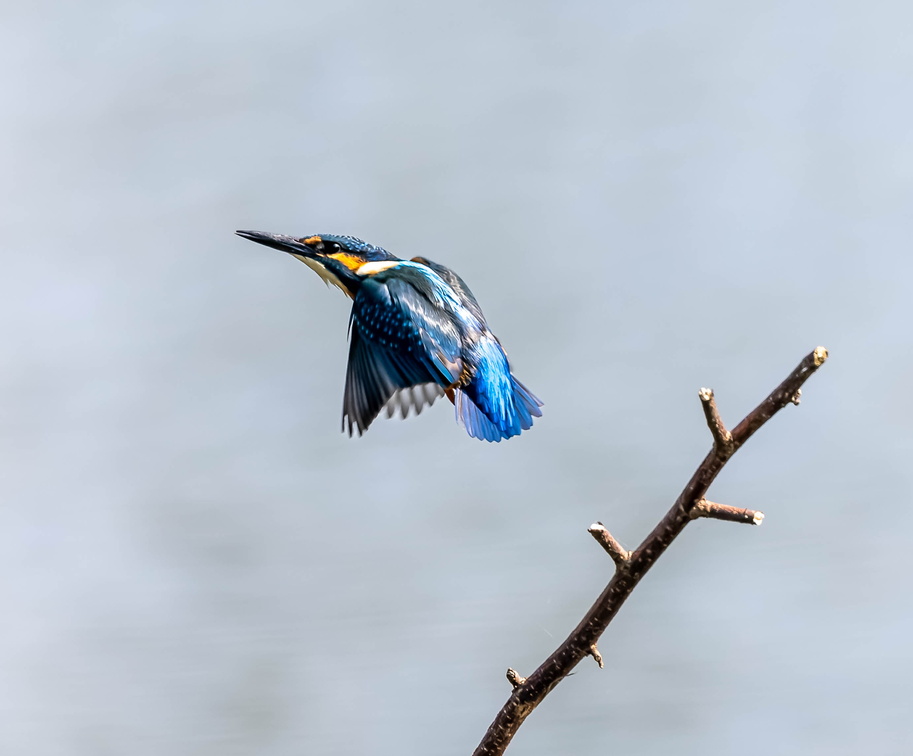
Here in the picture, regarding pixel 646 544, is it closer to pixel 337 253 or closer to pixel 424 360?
Answer: pixel 424 360

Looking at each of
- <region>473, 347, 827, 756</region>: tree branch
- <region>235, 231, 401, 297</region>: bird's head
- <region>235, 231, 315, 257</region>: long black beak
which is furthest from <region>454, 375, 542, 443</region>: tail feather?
<region>473, 347, 827, 756</region>: tree branch

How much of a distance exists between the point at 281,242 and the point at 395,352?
0.37 m

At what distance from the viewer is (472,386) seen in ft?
5.44

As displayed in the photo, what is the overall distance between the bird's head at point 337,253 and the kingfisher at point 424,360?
0.28 ft

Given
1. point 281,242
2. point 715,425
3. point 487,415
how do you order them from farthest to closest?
point 281,242, point 487,415, point 715,425

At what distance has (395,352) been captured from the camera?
1688mm

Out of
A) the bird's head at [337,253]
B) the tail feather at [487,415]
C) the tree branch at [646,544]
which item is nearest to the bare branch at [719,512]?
the tree branch at [646,544]

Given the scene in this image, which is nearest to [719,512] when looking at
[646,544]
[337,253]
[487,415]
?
[646,544]

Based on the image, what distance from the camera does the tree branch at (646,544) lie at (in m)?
1.01

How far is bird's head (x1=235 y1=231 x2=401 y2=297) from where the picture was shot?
1.89 meters

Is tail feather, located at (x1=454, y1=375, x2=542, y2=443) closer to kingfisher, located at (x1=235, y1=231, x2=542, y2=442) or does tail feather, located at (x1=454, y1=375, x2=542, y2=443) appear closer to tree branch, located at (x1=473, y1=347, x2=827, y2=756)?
kingfisher, located at (x1=235, y1=231, x2=542, y2=442)

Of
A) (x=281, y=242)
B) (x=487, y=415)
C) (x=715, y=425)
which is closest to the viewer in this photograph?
(x=715, y=425)

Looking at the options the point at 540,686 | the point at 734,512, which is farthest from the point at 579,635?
the point at 734,512

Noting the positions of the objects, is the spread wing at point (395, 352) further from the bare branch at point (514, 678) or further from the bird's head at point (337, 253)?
the bare branch at point (514, 678)
